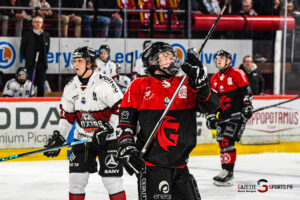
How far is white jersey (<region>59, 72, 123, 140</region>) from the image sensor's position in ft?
15.7

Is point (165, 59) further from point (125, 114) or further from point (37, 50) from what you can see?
point (37, 50)

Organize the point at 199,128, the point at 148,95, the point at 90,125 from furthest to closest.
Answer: the point at 199,128 → the point at 90,125 → the point at 148,95

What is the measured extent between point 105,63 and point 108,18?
86cm

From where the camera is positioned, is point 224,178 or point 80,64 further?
point 224,178

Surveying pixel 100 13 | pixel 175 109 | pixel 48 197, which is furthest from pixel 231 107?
pixel 100 13

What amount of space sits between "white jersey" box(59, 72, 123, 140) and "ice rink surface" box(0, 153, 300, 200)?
1.34 m

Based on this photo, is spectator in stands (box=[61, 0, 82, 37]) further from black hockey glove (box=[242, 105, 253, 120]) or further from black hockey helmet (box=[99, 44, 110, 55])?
black hockey glove (box=[242, 105, 253, 120])

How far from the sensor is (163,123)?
151 inches

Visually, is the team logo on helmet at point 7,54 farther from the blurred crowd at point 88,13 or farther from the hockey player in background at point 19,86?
the hockey player in background at point 19,86

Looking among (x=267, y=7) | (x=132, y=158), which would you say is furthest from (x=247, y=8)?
(x=132, y=158)

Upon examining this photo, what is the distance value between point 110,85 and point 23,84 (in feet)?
15.2

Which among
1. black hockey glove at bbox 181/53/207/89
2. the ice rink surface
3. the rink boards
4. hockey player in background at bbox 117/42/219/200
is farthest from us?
the rink boards

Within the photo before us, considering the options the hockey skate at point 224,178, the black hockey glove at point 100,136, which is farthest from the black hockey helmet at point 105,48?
the black hockey glove at point 100,136

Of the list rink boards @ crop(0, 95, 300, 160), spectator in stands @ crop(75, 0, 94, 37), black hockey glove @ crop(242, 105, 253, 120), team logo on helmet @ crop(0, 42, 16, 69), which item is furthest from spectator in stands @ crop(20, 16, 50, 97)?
black hockey glove @ crop(242, 105, 253, 120)
